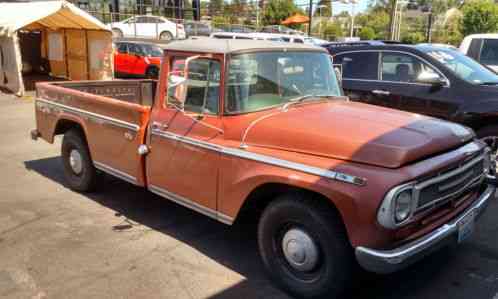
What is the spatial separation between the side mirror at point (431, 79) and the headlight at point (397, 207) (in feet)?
13.4

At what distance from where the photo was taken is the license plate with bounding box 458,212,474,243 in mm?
3336

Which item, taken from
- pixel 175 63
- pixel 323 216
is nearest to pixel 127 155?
pixel 175 63

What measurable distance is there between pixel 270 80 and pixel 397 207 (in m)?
1.59

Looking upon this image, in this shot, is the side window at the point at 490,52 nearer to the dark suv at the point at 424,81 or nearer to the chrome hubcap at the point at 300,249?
the dark suv at the point at 424,81

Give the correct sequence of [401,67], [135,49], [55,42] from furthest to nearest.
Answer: [135,49] < [55,42] < [401,67]

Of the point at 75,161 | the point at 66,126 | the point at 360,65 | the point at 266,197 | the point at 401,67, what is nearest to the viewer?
the point at 266,197

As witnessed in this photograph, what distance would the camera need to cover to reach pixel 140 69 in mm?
18344

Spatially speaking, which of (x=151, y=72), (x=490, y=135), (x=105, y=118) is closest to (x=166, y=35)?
(x=151, y=72)

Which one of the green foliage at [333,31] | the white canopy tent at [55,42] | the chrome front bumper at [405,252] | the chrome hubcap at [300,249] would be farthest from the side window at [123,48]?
the green foliage at [333,31]

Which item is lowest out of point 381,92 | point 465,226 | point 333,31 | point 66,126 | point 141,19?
point 465,226

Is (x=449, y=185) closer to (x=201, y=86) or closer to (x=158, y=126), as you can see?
(x=201, y=86)

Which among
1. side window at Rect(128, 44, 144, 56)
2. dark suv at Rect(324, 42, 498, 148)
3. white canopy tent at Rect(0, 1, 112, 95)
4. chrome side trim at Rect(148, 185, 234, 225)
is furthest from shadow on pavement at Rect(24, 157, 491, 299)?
side window at Rect(128, 44, 144, 56)

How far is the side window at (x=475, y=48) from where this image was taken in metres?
10.0

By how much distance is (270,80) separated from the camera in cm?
392
